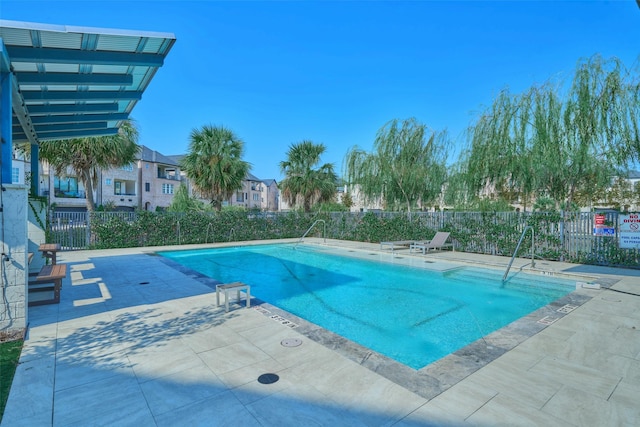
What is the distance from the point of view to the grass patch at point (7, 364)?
2.94m

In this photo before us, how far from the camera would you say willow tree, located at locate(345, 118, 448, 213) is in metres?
18.5

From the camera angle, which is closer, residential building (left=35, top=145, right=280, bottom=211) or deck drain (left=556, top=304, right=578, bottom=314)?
deck drain (left=556, top=304, right=578, bottom=314)

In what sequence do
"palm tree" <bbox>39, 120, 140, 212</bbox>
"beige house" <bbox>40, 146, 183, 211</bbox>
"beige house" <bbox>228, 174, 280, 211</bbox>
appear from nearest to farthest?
"palm tree" <bbox>39, 120, 140, 212</bbox>, "beige house" <bbox>40, 146, 183, 211</bbox>, "beige house" <bbox>228, 174, 280, 211</bbox>

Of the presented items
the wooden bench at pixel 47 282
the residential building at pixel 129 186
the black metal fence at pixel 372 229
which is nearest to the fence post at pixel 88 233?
the black metal fence at pixel 372 229

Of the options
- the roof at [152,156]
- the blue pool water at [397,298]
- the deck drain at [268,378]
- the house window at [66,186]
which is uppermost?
the roof at [152,156]

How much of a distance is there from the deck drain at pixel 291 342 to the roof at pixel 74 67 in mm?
4638

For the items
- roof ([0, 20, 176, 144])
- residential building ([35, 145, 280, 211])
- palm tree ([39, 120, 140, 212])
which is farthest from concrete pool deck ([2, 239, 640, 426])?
residential building ([35, 145, 280, 211])

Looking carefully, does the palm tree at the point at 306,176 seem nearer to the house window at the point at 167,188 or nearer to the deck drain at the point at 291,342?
the deck drain at the point at 291,342

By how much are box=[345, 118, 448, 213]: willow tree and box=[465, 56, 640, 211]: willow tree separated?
3809 millimetres

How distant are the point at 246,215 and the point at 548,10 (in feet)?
48.2

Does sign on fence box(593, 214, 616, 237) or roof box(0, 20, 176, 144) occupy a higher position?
roof box(0, 20, 176, 144)

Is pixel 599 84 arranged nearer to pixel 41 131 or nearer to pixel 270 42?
pixel 270 42

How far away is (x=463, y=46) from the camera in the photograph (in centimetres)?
1336

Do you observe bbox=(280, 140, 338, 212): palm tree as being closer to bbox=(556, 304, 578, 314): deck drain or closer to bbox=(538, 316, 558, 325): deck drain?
bbox=(556, 304, 578, 314): deck drain
